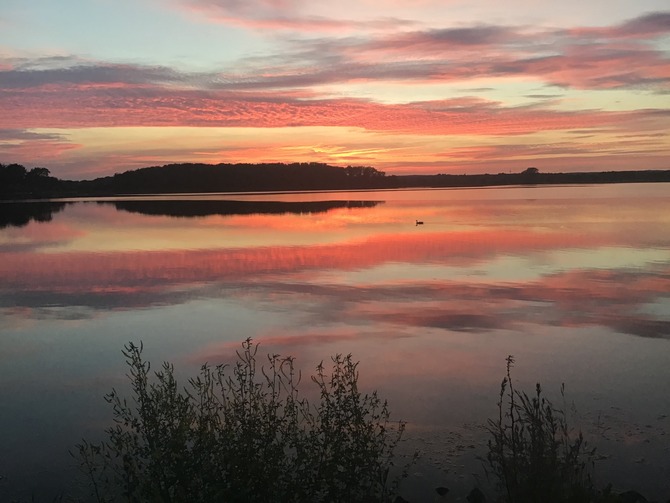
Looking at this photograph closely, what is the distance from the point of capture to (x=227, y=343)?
11.7 meters

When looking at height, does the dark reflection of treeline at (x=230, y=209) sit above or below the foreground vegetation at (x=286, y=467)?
above

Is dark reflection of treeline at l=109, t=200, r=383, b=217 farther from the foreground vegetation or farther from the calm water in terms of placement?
the foreground vegetation

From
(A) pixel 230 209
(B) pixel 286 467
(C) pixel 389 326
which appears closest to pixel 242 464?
(B) pixel 286 467

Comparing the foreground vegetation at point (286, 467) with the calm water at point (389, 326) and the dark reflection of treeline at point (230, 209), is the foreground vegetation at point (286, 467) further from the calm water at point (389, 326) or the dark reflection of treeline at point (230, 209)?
the dark reflection of treeline at point (230, 209)

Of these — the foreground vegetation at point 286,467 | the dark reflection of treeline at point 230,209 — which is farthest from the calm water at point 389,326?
the dark reflection of treeline at point 230,209

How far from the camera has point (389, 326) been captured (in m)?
12.8

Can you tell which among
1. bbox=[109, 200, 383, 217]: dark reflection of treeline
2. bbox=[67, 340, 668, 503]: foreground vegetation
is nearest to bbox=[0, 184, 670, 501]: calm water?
bbox=[67, 340, 668, 503]: foreground vegetation

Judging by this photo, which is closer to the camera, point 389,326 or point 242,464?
point 242,464

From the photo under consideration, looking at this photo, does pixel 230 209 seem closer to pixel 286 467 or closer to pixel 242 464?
pixel 286 467

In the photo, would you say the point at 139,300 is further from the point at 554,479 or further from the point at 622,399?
the point at 554,479

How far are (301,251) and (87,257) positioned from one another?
26.8 feet

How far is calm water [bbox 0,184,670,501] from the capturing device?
764cm

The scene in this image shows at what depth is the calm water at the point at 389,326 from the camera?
25.1 ft

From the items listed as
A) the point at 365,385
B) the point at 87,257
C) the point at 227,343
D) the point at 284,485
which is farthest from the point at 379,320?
the point at 87,257
